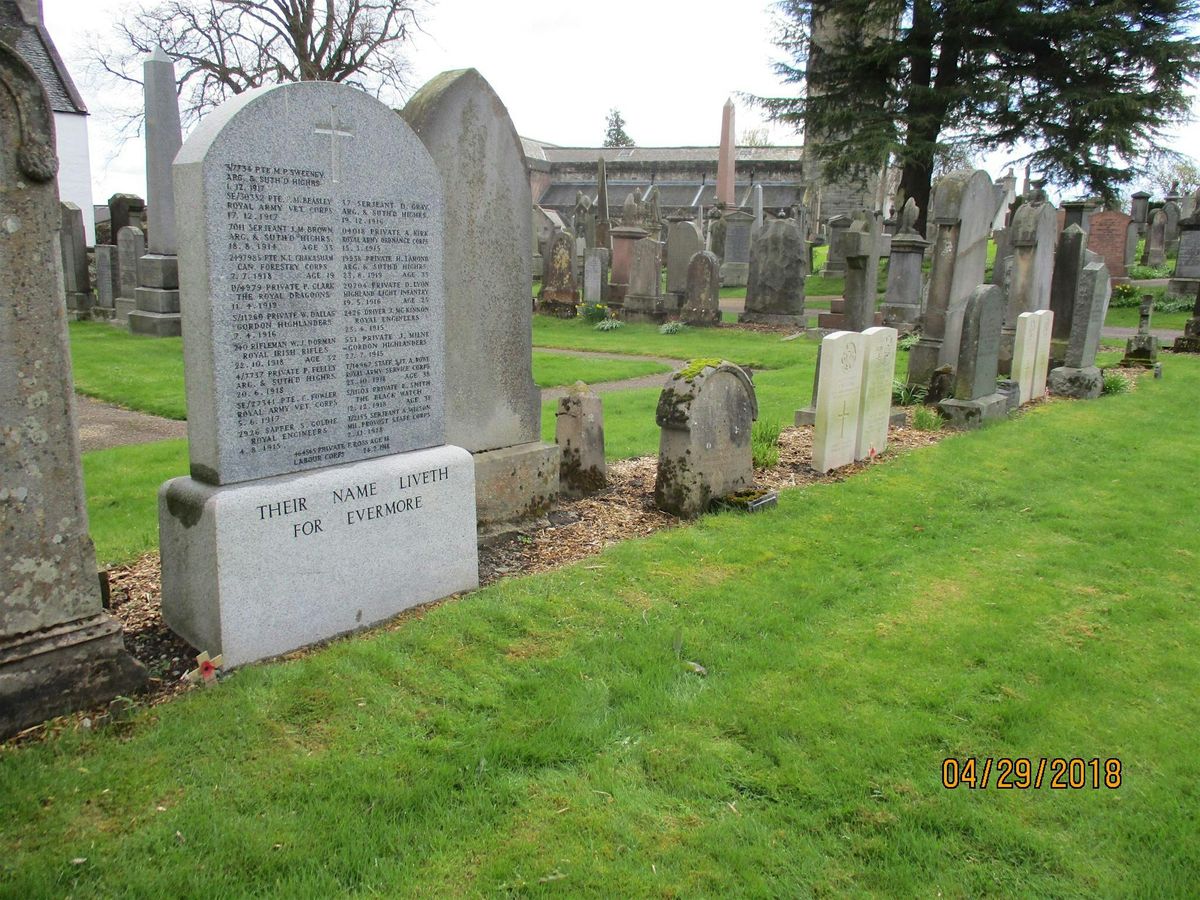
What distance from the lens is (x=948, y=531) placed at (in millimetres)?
5988

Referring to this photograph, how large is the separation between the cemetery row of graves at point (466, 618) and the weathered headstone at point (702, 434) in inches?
1.1

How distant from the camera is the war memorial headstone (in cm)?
521

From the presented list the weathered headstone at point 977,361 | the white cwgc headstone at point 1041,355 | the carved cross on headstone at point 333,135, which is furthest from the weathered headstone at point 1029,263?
the carved cross on headstone at point 333,135

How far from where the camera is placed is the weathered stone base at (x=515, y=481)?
5.58 meters

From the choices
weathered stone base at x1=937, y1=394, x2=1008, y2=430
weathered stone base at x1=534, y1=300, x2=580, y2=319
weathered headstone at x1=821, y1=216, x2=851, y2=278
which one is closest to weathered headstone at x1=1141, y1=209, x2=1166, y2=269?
weathered headstone at x1=821, y1=216, x2=851, y2=278

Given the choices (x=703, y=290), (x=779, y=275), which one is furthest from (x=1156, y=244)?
(x=703, y=290)

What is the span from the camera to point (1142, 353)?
13508mm

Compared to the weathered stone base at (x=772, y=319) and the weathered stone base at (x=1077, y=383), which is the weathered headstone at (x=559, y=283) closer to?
the weathered stone base at (x=772, y=319)

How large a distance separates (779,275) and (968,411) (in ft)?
34.7

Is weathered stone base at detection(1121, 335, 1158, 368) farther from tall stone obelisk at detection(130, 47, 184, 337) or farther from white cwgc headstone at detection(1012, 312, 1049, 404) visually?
tall stone obelisk at detection(130, 47, 184, 337)

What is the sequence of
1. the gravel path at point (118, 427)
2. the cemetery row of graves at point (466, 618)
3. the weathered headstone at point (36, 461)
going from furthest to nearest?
the gravel path at point (118, 427)
the weathered headstone at point (36, 461)
the cemetery row of graves at point (466, 618)

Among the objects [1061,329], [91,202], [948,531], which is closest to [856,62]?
[1061,329]

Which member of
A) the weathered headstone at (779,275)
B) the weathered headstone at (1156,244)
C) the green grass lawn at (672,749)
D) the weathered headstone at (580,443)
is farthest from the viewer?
the weathered headstone at (1156,244)
